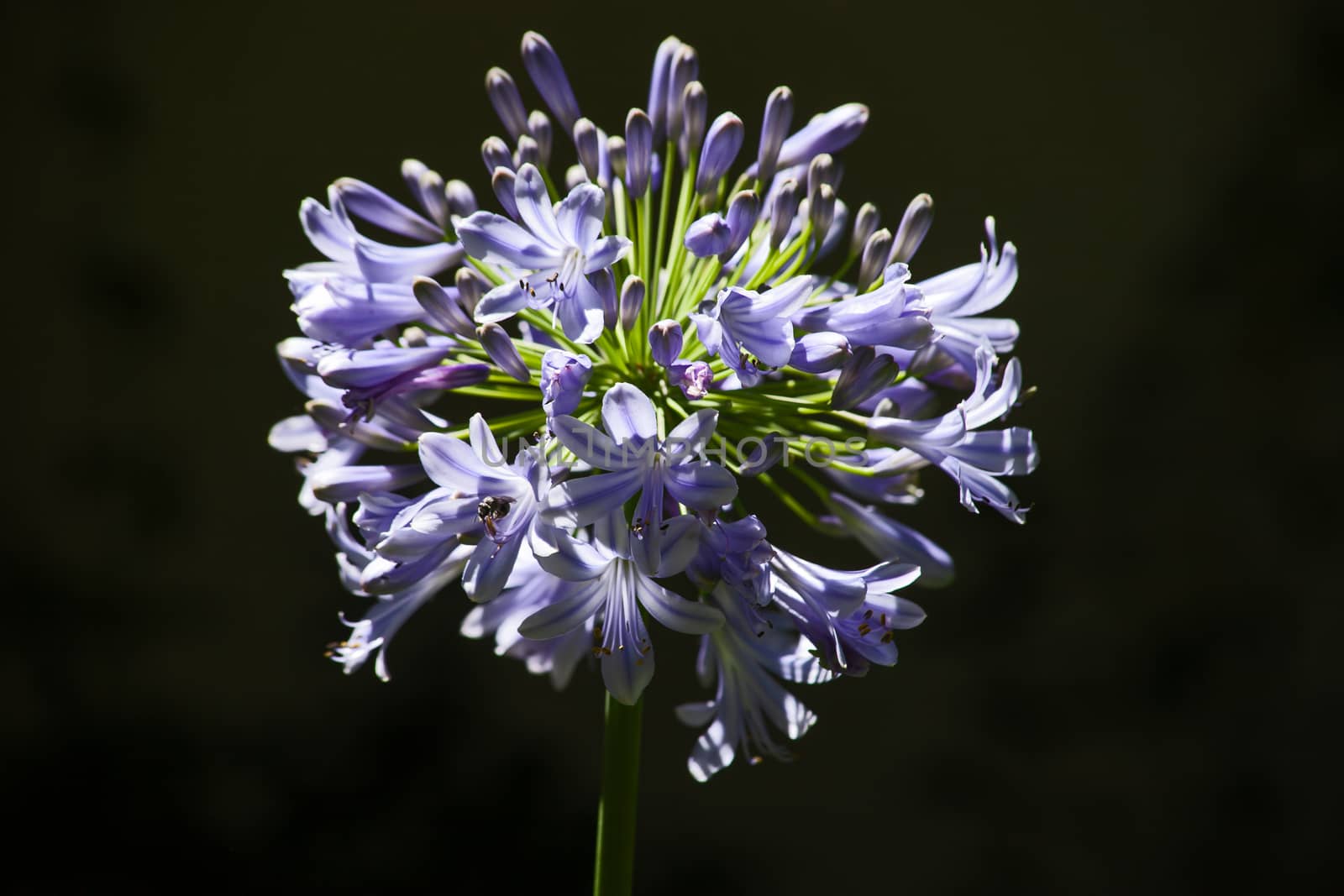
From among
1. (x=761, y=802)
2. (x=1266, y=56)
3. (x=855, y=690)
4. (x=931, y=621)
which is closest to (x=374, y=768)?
(x=761, y=802)

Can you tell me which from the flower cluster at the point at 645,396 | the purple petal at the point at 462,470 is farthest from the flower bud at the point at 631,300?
the purple petal at the point at 462,470

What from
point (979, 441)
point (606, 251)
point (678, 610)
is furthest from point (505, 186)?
point (979, 441)

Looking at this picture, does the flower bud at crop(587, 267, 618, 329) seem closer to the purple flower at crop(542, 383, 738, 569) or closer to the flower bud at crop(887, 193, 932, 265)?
the purple flower at crop(542, 383, 738, 569)

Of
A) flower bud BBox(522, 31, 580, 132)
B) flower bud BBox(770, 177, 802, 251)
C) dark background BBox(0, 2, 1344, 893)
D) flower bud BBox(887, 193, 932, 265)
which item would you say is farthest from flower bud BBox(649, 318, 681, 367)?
dark background BBox(0, 2, 1344, 893)

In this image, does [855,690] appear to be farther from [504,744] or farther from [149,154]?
[149,154]

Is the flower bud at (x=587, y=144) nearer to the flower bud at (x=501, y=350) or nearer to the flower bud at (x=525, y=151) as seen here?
the flower bud at (x=525, y=151)

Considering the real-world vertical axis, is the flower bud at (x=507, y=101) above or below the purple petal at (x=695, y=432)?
above

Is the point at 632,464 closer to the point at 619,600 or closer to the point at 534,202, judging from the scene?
the point at 619,600
